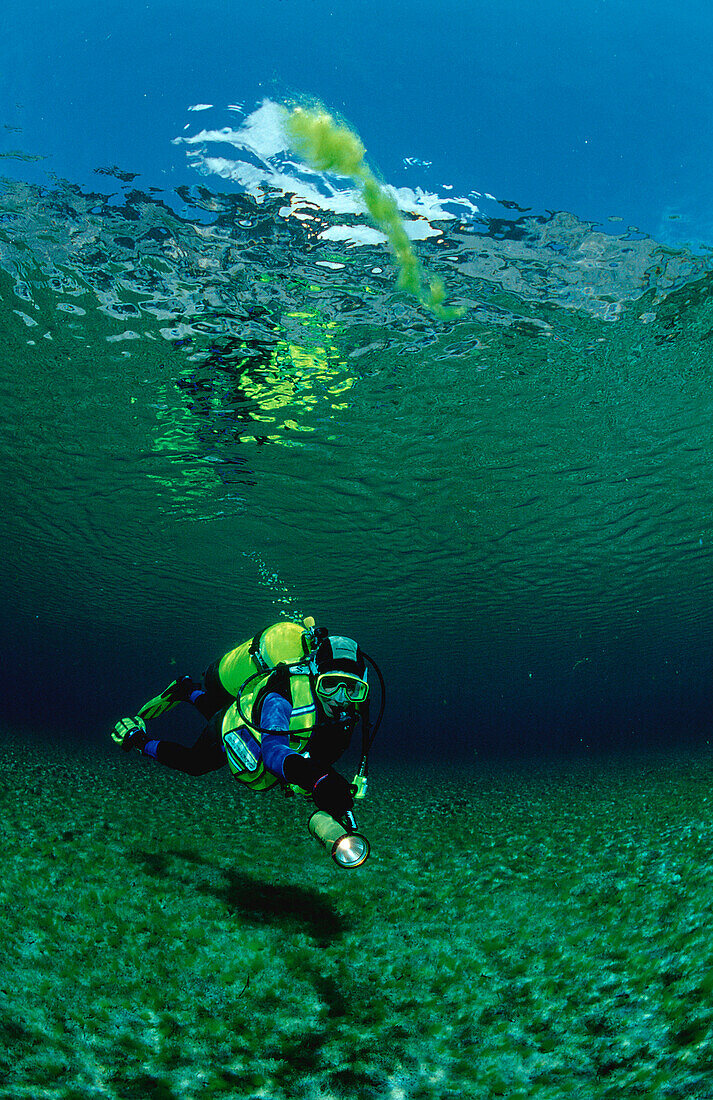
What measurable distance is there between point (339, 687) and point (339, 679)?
0.07 m

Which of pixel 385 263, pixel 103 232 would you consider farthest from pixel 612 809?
pixel 103 232

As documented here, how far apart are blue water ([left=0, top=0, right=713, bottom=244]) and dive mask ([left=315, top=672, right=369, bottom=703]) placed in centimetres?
679

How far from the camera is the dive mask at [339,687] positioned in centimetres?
457

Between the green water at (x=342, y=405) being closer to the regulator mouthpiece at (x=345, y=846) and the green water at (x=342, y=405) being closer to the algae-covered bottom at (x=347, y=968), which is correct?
the regulator mouthpiece at (x=345, y=846)

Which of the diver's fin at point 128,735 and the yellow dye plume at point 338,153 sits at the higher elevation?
the yellow dye plume at point 338,153

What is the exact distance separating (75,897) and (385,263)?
9304 millimetres

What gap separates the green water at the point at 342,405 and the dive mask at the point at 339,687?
273 inches

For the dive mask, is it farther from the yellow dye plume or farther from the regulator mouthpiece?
the yellow dye plume

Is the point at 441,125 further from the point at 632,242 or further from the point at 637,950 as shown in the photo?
the point at 637,950

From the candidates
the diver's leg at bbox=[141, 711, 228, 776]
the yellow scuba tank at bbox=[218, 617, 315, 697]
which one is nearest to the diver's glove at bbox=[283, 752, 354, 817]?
the yellow scuba tank at bbox=[218, 617, 315, 697]

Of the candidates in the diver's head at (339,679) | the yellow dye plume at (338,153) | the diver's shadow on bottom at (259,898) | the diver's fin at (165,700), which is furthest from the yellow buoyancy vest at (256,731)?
the yellow dye plume at (338,153)

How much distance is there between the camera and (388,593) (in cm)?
3162

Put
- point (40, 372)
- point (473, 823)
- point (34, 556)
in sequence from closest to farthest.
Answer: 1. point (473, 823)
2. point (40, 372)
3. point (34, 556)

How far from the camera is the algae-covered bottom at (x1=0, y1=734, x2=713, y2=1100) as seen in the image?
3078mm
